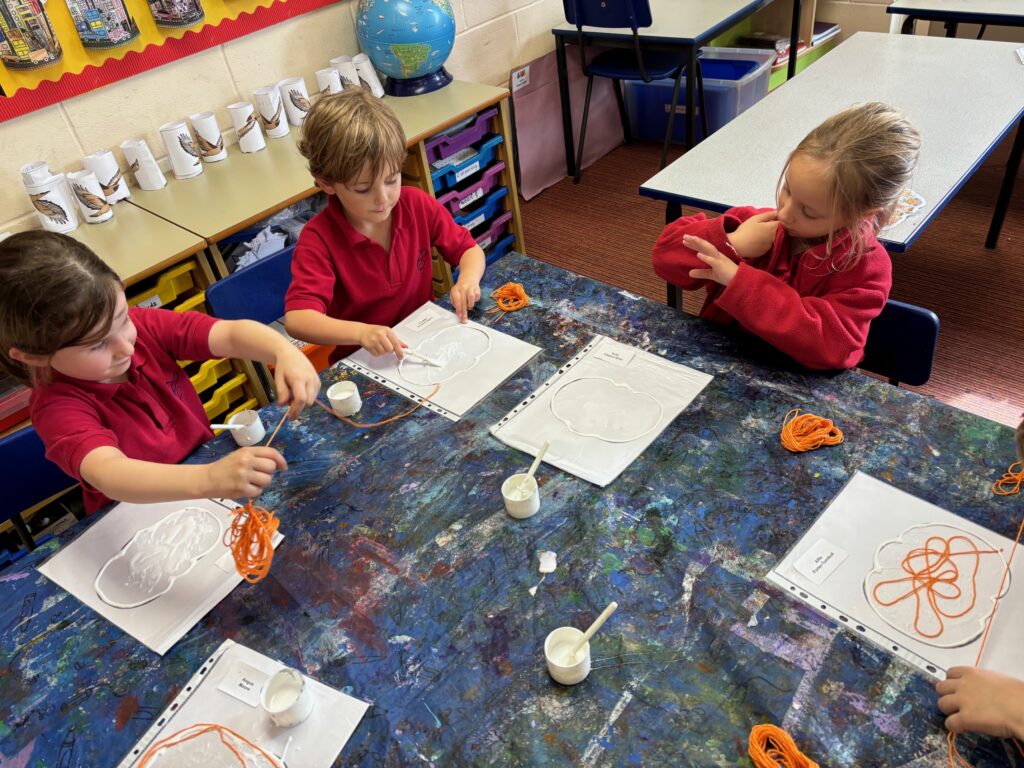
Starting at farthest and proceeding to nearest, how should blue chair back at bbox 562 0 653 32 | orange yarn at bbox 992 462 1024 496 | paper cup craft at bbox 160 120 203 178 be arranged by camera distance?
blue chair back at bbox 562 0 653 32 < paper cup craft at bbox 160 120 203 178 < orange yarn at bbox 992 462 1024 496

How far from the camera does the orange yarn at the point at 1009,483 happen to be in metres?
0.96

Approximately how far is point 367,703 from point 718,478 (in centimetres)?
Answer: 58

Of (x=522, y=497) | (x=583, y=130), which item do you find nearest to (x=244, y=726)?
(x=522, y=497)

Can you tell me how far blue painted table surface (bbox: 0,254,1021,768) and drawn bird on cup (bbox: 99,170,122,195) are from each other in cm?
130

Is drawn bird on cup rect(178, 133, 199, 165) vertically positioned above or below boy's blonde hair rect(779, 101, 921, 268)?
below

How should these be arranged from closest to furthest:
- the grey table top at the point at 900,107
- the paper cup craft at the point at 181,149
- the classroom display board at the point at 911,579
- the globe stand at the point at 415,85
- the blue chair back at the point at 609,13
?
1. the classroom display board at the point at 911,579
2. the grey table top at the point at 900,107
3. the paper cup craft at the point at 181,149
4. the globe stand at the point at 415,85
5. the blue chair back at the point at 609,13

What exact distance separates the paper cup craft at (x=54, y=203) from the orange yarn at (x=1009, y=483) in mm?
2256

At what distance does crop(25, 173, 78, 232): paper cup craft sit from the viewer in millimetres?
1958

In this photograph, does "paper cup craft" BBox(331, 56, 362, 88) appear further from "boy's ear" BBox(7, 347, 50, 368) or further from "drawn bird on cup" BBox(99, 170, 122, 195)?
"boy's ear" BBox(7, 347, 50, 368)

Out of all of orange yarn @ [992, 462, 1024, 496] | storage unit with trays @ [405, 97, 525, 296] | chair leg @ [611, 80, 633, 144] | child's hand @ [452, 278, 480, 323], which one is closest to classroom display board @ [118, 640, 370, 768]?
child's hand @ [452, 278, 480, 323]

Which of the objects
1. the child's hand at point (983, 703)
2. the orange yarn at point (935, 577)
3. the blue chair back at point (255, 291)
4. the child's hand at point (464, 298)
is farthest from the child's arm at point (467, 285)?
the child's hand at point (983, 703)

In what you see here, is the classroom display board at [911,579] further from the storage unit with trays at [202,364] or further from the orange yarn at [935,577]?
the storage unit with trays at [202,364]

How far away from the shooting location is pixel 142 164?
7.17ft

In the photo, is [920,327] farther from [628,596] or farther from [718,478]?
[628,596]
